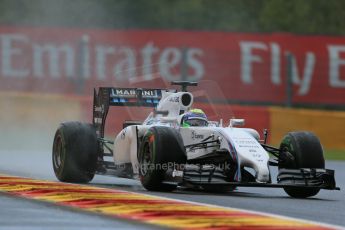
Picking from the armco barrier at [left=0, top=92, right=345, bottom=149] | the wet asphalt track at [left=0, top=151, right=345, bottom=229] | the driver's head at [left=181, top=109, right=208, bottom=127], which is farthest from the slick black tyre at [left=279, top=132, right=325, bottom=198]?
the armco barrier at [left=0, top=92, right=345, bottom=149]

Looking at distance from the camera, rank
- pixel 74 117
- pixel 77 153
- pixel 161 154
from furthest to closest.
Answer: pixel 74 117, pixel 77 153, pixel 161 154

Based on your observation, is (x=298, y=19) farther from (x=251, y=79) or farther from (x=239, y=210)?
(x=239, y=210)

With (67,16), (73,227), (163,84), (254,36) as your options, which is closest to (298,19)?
(67,16)

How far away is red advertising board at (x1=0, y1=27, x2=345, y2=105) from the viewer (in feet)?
78.6

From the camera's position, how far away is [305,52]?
25.0 metres

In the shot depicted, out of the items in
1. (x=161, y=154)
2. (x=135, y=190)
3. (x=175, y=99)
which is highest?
(x=175, y=99)

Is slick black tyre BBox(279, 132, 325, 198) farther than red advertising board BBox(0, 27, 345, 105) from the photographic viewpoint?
No

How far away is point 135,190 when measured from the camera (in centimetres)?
1151

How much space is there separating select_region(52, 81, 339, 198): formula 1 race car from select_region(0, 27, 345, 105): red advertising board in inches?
420

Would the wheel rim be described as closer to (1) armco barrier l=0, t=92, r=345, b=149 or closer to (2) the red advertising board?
(1) armco barrier l=0, t=92, r=345, b=149

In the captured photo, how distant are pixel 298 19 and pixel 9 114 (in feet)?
53.6

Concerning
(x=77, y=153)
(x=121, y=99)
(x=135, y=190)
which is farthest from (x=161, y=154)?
(x=121, y=99)

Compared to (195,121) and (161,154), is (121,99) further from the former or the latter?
(161,154)

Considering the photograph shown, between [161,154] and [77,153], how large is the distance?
1707mm
